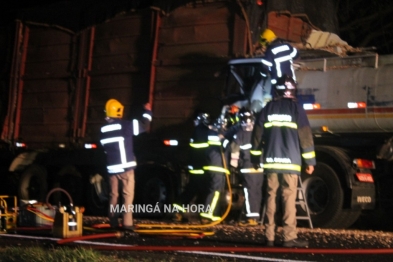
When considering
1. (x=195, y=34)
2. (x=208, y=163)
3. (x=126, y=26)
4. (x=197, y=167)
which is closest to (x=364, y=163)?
(x=208, y=163)

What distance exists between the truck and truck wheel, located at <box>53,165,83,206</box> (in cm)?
2

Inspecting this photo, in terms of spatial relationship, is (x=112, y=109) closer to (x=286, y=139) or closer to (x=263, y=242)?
(x=263, y=242)

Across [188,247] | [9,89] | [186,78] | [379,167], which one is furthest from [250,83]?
[9,89]

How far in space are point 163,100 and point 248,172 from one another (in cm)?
250

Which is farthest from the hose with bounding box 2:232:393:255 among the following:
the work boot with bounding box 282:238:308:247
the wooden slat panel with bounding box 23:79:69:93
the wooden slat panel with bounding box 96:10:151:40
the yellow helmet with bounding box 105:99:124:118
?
the wooden slat panel with bounding box 23:79:69:93

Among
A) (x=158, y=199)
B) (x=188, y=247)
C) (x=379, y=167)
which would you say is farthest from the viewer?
(x=158, y=199)

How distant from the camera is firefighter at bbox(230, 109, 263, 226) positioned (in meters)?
12.0

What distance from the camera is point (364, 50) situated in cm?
1460

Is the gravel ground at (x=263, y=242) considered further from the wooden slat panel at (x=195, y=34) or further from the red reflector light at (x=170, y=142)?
the wooden slat panel at (x=195, y=34)

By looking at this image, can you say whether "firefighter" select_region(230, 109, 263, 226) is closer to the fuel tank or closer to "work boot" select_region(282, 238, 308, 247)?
the fuel tank

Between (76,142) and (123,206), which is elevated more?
(76,142)

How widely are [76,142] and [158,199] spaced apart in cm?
231

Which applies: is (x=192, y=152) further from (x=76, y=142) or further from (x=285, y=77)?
(x=285, y=77)

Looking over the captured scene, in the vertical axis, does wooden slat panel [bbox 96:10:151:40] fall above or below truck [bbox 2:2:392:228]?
above
